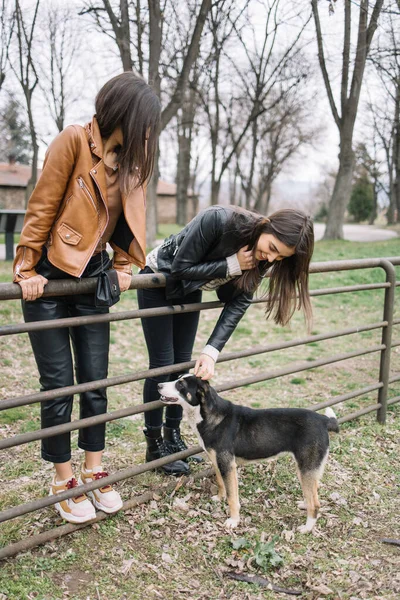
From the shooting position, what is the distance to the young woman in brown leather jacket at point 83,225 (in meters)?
2.25

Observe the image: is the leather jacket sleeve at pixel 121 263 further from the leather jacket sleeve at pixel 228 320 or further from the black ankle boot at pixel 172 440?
the black ankle boot at pixel 172 440

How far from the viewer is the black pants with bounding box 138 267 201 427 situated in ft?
10.0

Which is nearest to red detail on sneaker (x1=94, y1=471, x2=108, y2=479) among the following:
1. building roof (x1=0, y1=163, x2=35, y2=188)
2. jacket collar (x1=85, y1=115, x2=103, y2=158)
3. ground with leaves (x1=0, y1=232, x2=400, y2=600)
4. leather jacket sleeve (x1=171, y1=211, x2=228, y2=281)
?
ground with leaves (x1=0, y1=232, x2=400, y2=600)

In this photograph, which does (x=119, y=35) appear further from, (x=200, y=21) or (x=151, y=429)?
(x=151, y=429)

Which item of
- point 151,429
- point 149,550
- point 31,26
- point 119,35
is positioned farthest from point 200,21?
point 149,550

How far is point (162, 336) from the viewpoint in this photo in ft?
10.2

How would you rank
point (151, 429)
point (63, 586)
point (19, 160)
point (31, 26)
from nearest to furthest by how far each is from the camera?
point (63, 586), point (151, 429), point (31, 26), point (19, 160)

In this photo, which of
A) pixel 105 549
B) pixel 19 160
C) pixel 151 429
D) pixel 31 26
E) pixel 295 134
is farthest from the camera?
pixel 19 160

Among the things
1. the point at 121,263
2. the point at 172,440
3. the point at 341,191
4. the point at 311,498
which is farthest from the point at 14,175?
the point at 311,498

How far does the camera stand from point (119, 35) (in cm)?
1220

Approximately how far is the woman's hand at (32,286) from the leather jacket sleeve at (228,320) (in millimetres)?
1023

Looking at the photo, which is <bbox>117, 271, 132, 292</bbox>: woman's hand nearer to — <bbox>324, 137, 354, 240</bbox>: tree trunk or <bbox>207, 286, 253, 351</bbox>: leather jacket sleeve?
<bbox>207, 286, 253, 351</bbox>: leather jacket sleeve

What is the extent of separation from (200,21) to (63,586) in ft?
41.1

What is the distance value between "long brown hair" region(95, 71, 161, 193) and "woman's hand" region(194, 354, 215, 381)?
1019mm
